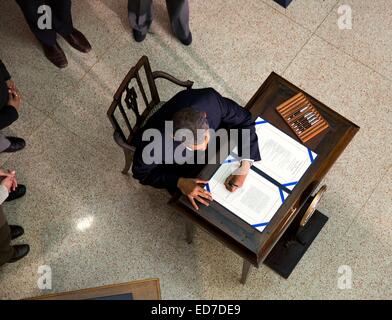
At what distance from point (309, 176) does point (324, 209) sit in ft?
3.02

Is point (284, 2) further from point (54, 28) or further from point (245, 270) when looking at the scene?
point (245, 270)

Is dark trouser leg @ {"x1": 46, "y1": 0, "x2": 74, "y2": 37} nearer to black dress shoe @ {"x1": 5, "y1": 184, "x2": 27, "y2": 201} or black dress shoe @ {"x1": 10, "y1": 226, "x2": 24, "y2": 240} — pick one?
black dress shoe @ {"x1": 5, "y1": 184, "x2": 27, "y2": 201}

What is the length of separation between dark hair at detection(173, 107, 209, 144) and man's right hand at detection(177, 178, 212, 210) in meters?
0.23

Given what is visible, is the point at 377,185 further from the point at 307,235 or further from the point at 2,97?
the point at 2,97

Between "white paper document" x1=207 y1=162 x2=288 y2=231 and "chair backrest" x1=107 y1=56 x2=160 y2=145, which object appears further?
"chair backrest" x1=107 y1=56 x2=160 y2=145

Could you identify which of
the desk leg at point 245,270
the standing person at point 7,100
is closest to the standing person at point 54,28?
the standing person at point 7,100

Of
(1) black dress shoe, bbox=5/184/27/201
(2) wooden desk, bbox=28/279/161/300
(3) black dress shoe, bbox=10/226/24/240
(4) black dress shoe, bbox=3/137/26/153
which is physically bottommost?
(3) black dress shoe, bbox=10/226/24/240

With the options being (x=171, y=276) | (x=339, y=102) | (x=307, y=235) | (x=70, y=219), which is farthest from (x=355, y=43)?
(x=70, y=219)

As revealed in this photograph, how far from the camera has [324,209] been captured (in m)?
3.76

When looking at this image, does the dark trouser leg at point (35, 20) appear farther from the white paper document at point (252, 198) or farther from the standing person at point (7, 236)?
the white paper document at point (252, 198)

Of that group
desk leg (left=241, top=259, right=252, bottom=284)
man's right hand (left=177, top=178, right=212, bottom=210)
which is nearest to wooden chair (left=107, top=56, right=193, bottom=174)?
man's right hand (left=177, top=178, right=212, bottom=210)

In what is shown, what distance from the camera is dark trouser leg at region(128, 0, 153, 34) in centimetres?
399

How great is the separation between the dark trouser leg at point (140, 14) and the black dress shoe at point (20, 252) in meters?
1.79

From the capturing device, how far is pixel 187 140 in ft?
9.02
